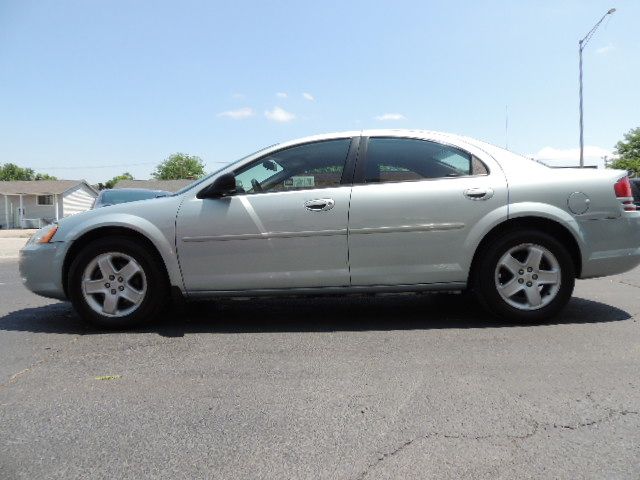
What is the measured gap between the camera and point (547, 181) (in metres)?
4.23

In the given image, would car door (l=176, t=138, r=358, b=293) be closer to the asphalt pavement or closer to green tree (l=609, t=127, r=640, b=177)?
the asphalt pavement

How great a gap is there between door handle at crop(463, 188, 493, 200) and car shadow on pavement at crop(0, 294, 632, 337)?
1058mm

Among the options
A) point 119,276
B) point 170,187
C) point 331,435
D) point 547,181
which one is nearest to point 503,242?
point 547,181

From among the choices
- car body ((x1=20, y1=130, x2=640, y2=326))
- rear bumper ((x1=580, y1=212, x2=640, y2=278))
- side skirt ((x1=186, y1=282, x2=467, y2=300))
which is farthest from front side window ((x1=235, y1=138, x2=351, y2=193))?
rear bumper ((x1=580, y1=212, x2=640, y2=278))

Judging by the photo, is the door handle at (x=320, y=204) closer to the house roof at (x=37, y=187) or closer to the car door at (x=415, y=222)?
the car door at (x=415, y=222)

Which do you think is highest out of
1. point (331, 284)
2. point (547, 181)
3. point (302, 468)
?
point (547, 181)

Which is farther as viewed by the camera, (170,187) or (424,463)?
(170,187)

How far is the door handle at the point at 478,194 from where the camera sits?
4176mm

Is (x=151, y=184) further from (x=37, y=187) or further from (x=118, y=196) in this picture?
(x=118, y=196)

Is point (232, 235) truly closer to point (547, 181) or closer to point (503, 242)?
point (503, 242)

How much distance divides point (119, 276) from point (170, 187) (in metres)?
46.3

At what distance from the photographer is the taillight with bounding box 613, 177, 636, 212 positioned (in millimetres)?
4242

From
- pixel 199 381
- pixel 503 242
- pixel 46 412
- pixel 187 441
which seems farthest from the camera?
pixel 503 242

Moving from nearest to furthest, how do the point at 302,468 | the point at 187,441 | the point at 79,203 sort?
1. the point at 302,468
2. the point at 187,441
3. the point at 79,203
